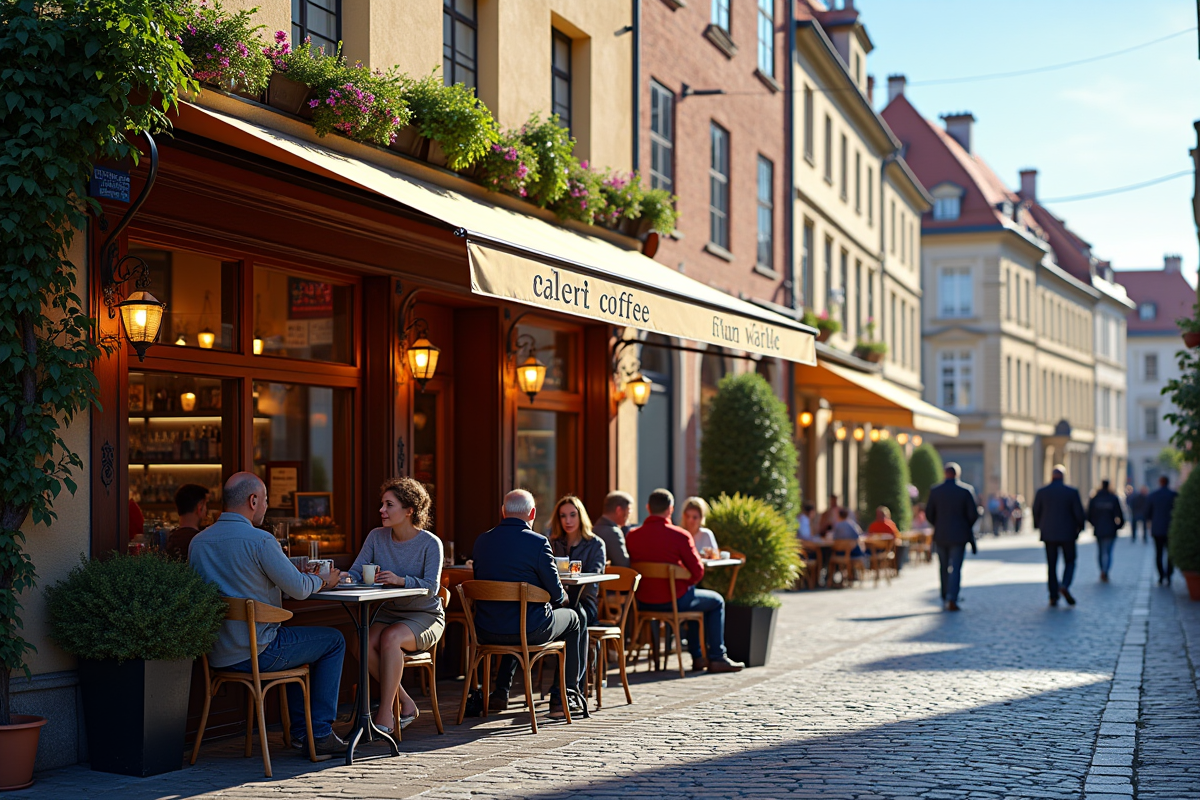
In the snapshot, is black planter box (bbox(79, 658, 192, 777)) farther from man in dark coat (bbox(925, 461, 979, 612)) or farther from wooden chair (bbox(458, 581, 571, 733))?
man in dark coat (bbox(925, 461, 979, 612))

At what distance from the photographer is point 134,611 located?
686 cm

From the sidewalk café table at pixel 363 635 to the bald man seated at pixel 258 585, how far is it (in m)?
0.11

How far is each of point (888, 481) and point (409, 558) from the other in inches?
862

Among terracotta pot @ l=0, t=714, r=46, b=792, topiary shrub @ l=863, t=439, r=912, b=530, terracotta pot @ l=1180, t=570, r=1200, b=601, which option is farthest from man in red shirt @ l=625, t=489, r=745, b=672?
topiary shrub @ l=863, t=439, r=912, b=530

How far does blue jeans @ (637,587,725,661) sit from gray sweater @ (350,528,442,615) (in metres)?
3.16

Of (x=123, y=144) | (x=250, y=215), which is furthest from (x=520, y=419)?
(x=123, y=144)

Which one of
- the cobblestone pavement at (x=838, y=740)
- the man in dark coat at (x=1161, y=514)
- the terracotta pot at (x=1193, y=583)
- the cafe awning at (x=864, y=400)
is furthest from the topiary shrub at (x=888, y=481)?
the cobblestone pavement at (x=838, y=740)

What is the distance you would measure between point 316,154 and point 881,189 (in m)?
27.4

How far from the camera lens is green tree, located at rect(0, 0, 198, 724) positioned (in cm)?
671

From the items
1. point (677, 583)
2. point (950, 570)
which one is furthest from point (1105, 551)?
point (677, 583)

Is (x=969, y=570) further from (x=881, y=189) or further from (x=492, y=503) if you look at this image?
(x=492, y=503)

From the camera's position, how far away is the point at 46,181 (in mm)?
6859

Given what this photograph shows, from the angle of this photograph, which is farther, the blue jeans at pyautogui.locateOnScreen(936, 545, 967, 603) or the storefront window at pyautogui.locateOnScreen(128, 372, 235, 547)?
the blue jeans at pyautogui.locateOnScreen(936, 545, 967, 603)

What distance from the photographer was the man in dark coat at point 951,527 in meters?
16.7
